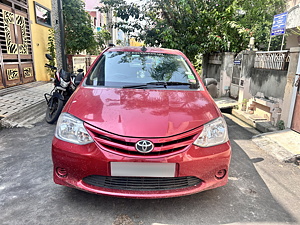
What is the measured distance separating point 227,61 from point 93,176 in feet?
24.7

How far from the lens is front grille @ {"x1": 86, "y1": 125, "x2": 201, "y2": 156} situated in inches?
72.9

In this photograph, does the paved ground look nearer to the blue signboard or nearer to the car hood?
the car hood

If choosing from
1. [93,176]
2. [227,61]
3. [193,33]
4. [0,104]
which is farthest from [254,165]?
[193,33]

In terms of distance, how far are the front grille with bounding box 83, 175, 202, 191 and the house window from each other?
8.64 meters

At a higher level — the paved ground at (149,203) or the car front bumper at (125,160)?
the car front bumper at (125,160)

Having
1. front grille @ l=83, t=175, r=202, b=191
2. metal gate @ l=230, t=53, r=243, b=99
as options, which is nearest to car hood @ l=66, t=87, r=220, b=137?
front grille @ l=83, t=175, r=202, b=191

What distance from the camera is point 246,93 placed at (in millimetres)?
6340

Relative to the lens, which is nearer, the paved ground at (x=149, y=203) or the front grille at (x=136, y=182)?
the front grille at (x=136, y=182)

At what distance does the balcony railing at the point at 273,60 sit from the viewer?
4698mm

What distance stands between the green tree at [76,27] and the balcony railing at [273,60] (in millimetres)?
7554

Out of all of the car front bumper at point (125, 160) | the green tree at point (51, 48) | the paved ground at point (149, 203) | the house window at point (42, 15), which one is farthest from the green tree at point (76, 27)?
the car front bumper at point (125, 160)

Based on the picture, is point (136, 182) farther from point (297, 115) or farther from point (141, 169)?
point (297, 115)

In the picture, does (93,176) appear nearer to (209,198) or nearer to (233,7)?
(209,198)

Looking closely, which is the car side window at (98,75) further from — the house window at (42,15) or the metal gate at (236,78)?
the house window at (42,15)
